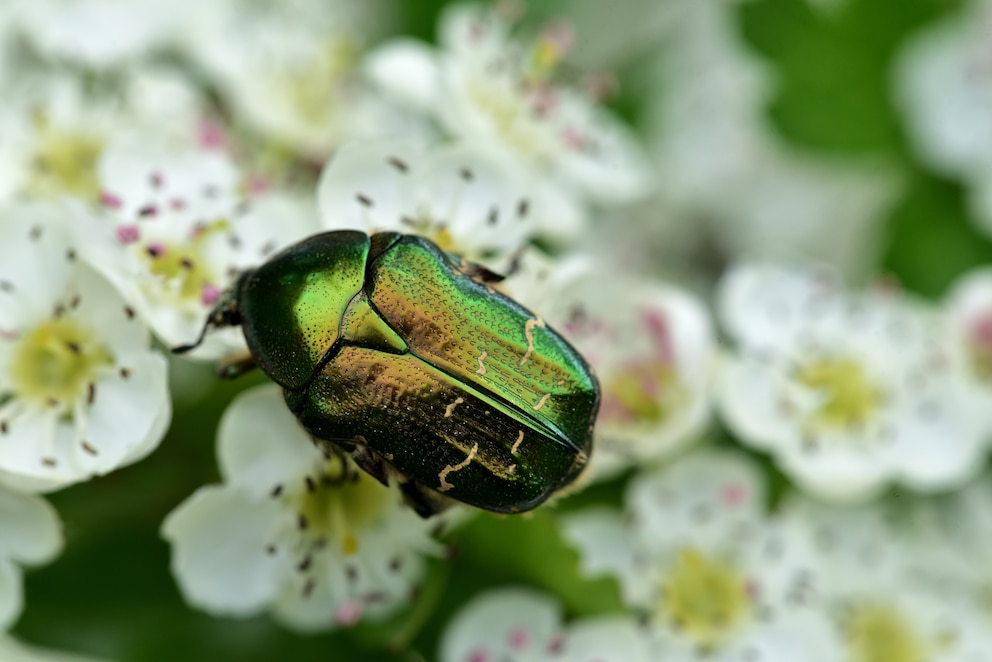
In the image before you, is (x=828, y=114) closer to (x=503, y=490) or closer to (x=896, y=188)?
(x=896, y=188)

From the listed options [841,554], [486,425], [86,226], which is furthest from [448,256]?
[841,554]

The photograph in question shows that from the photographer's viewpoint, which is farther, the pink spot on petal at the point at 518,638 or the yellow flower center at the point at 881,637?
the yellow flower center at the point at 881,637

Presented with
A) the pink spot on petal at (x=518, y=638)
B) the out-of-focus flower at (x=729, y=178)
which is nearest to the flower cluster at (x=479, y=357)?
the pink spot on petal at (x=518, y=638)

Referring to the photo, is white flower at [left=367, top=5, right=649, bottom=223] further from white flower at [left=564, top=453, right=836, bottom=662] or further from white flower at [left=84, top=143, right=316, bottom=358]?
white flower at [left=564, top=453, right=836, bottom=662]

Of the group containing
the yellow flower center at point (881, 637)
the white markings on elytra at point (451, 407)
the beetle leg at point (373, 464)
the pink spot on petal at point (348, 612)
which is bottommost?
the yellow flower center at point (881, 637)

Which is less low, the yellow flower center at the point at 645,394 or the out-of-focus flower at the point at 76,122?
the out-of-focus flower at the point at 76,122

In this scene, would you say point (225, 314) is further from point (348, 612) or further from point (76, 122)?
point (76, 122)

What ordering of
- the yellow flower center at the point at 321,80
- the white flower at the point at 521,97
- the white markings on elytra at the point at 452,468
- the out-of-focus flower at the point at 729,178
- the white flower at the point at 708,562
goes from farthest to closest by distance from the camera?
the out-of-focus flower at the point at 729,178
the yellow flower center at the point at 321,80
the white flower at the point at 521,97
the white flower at the point at 708,562
the white markings on elytra at the point at 452,468

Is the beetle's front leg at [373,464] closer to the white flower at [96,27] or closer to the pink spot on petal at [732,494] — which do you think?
the pink spot on petal at [732,494]
